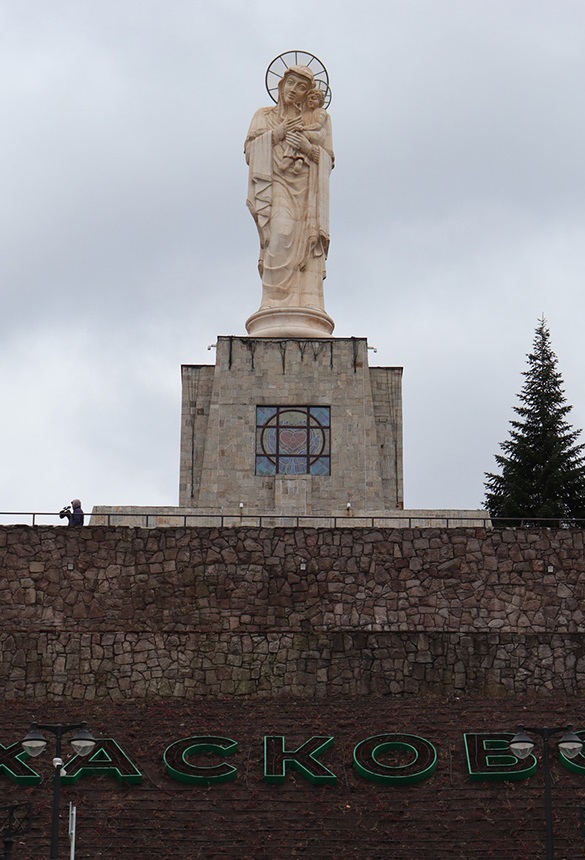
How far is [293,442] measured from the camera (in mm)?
30375

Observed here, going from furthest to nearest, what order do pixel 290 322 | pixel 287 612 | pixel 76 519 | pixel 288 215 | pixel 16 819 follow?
pixel 288 215 → pixel 290 322 → pixel 76 519 → pixel 287 612 → pixel 16 819

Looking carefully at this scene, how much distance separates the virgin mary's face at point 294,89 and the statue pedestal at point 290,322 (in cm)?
508

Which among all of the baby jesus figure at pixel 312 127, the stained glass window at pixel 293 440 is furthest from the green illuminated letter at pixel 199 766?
the baby jesus figure at pixel 312 127

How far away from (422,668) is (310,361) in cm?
912

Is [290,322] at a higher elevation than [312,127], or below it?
below

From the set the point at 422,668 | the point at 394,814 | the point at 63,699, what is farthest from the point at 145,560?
the point at 394,814

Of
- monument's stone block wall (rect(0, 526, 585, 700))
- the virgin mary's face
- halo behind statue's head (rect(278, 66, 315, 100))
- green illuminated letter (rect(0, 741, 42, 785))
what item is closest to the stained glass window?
monument's stone block wall (rect(0, 526, 585, 700))

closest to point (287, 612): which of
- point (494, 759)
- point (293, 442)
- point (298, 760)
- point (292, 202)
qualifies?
point (298, 760)

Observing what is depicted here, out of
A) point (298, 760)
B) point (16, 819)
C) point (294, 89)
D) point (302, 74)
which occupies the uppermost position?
point (302, 74)

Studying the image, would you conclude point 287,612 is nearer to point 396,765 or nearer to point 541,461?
point 396,765

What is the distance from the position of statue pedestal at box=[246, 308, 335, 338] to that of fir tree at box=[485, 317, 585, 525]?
7.17 metres

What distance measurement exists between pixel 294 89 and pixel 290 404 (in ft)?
25.5

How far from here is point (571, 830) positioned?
19.7 meters

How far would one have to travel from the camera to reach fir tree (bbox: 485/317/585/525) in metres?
36.1
